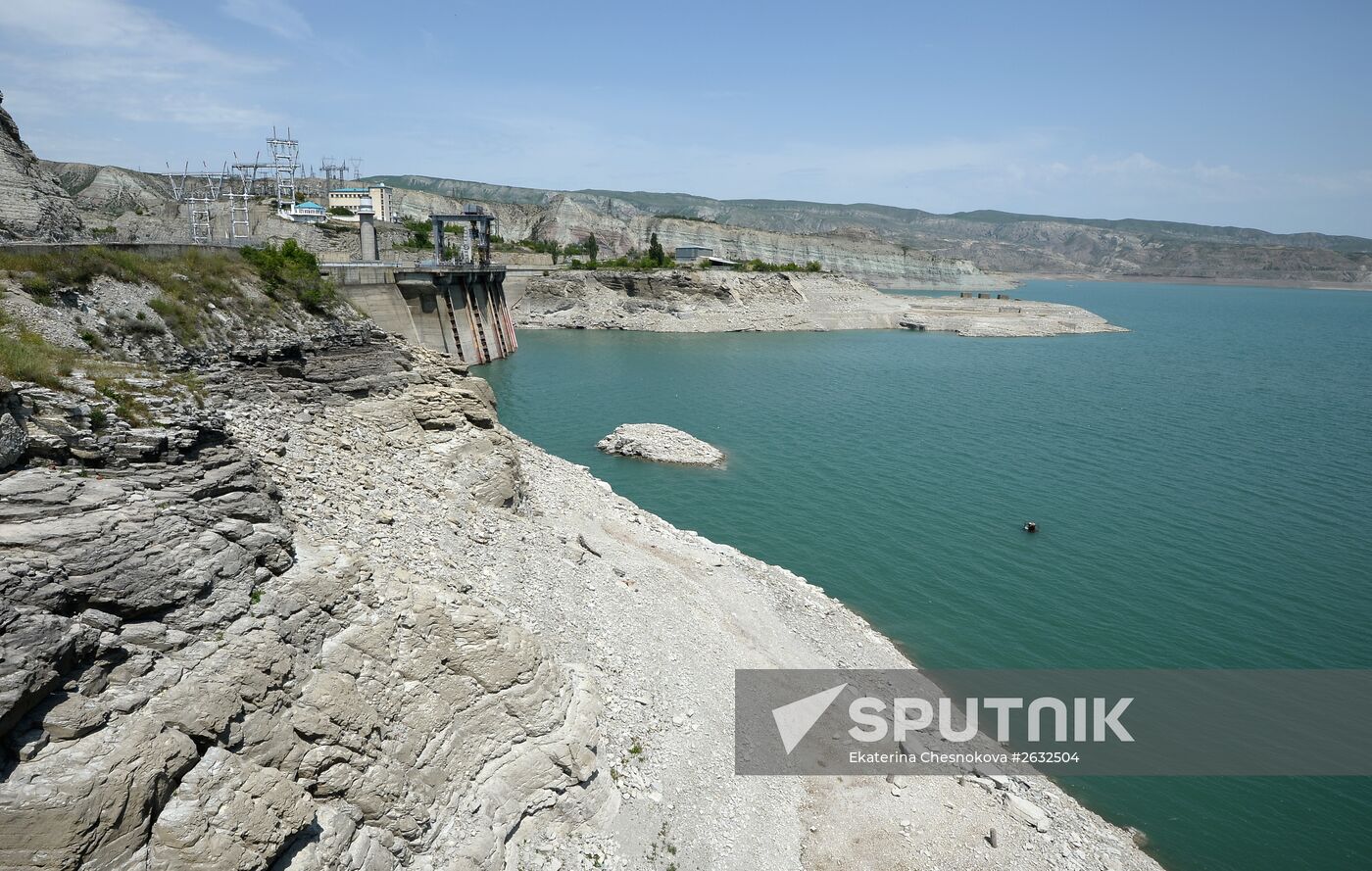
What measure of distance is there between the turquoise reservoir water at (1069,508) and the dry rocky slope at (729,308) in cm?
2777

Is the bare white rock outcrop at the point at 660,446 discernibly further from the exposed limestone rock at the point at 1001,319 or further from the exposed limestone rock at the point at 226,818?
the exposed limestone rock at the point at 1001,319

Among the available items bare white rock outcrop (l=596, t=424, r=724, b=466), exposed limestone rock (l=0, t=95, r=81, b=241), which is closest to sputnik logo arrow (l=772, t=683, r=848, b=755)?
bare white rock outcrop (l=596, t=424, r=724, b=466)

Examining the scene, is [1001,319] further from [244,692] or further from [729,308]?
[244,692]

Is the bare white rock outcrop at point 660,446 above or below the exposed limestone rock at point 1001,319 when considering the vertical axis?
below

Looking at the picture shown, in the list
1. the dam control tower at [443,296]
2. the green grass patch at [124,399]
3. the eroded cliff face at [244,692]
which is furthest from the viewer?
the dam control tower at [443,296]

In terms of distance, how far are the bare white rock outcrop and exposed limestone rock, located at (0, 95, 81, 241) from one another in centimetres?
2512

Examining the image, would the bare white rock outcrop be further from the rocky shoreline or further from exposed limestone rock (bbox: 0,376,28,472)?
exposed limestone rock (bbox: 0,376,28,472)

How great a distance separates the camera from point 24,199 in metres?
19.5

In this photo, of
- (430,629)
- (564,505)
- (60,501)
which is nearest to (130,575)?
(60,501)

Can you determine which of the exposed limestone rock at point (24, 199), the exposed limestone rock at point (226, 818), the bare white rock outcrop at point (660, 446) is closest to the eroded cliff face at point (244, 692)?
the exposed limestone rock at point (226, 818)

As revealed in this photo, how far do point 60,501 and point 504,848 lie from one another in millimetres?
8105

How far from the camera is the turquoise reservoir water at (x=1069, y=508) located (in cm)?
2069

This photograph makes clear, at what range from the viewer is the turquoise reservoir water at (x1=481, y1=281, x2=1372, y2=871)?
67.9 ft

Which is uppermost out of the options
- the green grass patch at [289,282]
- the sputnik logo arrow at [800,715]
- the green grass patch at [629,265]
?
the green grass patch at [629,265]
